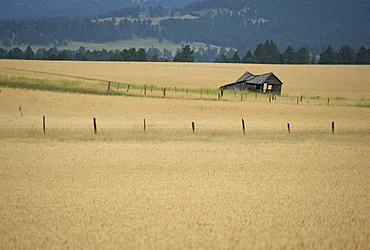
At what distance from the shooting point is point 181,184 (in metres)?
15.2

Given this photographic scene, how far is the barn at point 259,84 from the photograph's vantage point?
55312mm

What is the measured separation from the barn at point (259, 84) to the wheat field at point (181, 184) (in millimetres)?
23278

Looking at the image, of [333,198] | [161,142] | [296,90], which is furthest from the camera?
[296,90]

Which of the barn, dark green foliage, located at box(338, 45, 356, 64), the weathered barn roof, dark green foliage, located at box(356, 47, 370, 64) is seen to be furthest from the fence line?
dark green foliage, located at box(338, 45, 356, 64)

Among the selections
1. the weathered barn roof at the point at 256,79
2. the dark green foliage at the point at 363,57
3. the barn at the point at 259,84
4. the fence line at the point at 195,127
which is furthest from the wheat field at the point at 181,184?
the dark green foliage at the point at 363,57

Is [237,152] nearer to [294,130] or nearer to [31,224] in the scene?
[294,130]

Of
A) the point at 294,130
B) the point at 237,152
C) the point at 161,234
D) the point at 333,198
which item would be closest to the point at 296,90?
the point at 294,130

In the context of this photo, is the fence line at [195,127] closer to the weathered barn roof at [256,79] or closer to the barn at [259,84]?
the weathered barn roof at [256,79]

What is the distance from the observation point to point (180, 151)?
20984mm

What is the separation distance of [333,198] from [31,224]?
9254 millimetres

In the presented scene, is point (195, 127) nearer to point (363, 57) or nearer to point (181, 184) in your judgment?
point (181, 184)

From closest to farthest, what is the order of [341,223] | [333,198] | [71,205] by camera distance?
[341,223] < [71,205] < [333,198]

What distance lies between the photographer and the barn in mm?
55312

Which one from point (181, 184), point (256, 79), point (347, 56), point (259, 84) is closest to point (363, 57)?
point (347, 56)
